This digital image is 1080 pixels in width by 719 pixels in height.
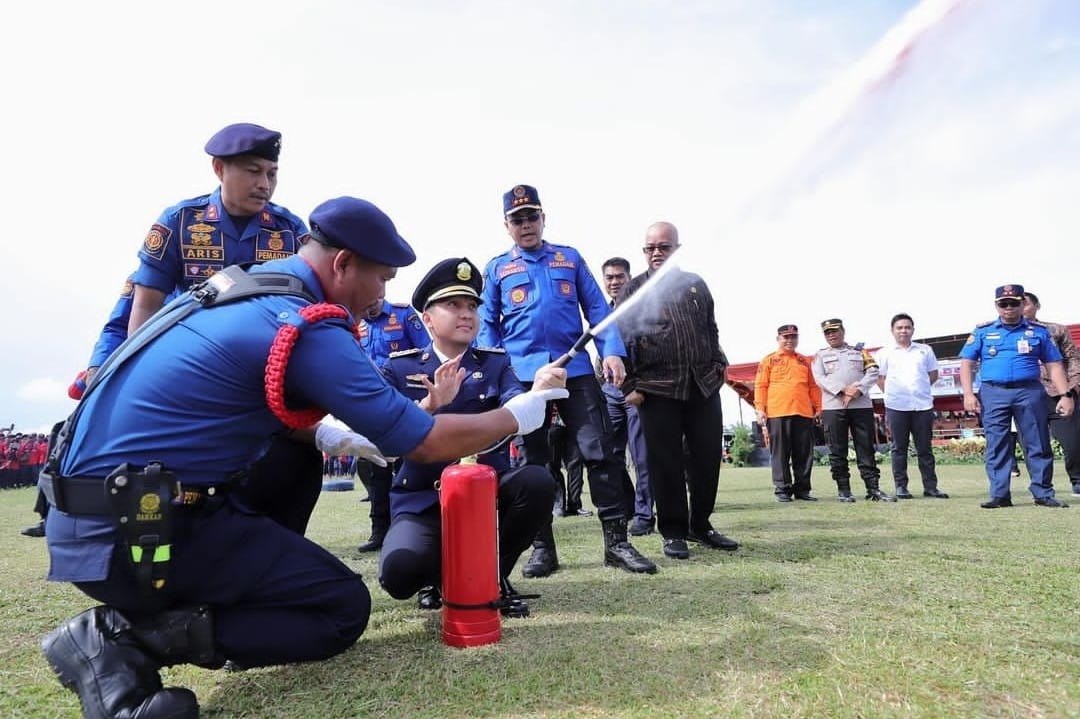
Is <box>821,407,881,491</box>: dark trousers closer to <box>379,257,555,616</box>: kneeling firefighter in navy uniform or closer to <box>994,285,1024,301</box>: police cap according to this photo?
<box>994,285,1024,301</box>: police cap

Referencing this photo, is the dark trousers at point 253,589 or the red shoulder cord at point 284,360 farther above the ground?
the red shoulder cord at point 284,360

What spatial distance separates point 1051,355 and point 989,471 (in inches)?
52.3

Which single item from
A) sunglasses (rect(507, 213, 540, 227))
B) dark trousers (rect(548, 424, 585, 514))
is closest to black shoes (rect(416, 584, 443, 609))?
sunglasses (rect(507, 213, 540, 227))

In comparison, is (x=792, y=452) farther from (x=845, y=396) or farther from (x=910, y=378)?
(x=910, y=378)

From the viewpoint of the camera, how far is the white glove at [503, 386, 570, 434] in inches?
95.9

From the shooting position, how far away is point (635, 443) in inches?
236

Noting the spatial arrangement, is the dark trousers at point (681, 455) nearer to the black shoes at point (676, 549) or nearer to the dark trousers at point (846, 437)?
the black shoes at point (676, 549)

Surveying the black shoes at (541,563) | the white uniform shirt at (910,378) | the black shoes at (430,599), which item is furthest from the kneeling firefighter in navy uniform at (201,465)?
the white uniform shirt at (910,378)

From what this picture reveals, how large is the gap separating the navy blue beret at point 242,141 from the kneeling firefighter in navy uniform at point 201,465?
1169 millimetres

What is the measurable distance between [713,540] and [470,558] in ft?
7.53

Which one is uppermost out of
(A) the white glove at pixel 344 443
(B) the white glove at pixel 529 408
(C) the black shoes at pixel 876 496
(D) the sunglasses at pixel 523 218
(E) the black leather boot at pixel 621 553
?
(D) the sunglasses at pixel 523 218

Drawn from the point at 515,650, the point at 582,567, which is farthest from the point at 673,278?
the point at 515,650

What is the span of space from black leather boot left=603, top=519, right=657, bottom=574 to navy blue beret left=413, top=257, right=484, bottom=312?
149 centimetres

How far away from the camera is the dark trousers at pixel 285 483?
2.69 m
